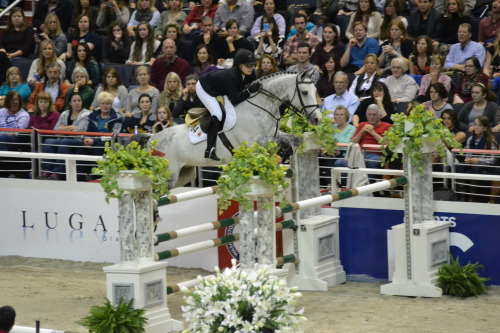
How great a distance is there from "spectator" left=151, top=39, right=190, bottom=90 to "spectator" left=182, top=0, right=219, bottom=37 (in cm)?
117

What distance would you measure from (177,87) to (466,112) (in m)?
3.84

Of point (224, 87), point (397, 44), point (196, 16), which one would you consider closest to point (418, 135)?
point (224, 87)

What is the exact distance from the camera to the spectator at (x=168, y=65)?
53.5 feet

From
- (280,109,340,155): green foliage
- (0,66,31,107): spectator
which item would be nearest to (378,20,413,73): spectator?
(280,109,340,155): green foliage

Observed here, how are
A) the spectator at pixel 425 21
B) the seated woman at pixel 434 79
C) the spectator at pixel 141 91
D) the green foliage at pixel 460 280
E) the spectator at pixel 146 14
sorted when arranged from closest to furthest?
the green foliage at pixel 460 280 < the seated woman at pixel 434 79 < the spectator at pixel 141 91 < the spectator at pixel 425 21 < the spectator at pixel 146 14

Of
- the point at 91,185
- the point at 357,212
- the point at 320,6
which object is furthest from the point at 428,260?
the point at 320,6

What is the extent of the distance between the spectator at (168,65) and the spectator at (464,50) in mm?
3570

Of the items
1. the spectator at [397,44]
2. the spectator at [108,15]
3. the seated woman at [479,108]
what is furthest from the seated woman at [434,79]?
the spectator at [108,15]

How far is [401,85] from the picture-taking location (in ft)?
47.8

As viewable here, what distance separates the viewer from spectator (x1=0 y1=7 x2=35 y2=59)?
18562 mm

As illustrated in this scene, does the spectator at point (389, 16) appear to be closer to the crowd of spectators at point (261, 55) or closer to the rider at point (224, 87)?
the crowd of spectators at point (261, 55)

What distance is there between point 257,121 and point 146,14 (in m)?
6.13

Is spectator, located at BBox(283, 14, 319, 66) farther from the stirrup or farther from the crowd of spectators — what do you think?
the stirrup

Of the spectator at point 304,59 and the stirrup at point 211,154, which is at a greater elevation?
the spectator at point 304,59
